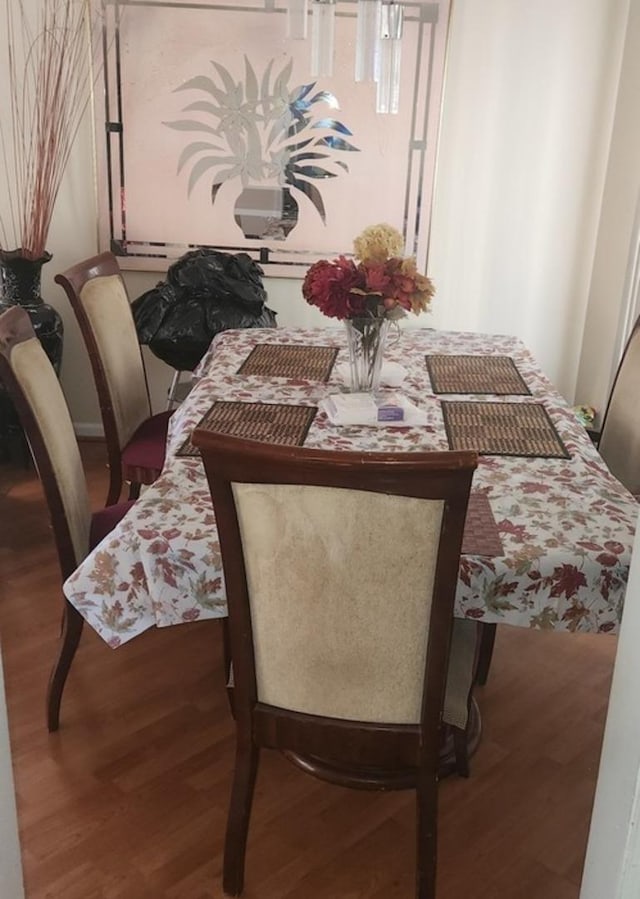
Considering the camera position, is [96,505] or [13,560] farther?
[96,505]

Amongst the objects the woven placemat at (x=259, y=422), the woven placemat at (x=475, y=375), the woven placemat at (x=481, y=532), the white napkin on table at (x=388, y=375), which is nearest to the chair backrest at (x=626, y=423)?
the woven placemat at (x=475, y=375)

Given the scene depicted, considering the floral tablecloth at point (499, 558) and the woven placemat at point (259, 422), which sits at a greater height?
the woven placemat at point (259, 422)

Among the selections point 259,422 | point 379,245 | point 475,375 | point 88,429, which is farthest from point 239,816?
point 88,429

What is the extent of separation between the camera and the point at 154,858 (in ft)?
6.22

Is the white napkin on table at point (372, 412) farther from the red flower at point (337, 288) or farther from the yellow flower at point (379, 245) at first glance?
the yellow flower at point (379, 245)

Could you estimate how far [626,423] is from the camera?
2676 millimetres

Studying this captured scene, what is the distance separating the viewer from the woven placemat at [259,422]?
213cm

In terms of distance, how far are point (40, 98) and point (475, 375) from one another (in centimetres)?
217

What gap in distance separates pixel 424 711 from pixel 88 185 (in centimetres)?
294

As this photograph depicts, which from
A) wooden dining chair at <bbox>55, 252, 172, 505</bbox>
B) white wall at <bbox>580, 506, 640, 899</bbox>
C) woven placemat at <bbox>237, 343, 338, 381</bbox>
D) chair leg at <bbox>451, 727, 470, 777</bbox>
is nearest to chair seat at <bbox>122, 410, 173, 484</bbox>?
wooden dining chair at <bbox>55, 252, 172, 505</bbox>

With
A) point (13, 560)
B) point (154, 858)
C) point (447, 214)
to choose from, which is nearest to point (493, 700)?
point (154, 858)

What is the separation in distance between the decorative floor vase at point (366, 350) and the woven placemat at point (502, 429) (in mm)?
209

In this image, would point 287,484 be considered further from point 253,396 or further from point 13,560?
point 13,560

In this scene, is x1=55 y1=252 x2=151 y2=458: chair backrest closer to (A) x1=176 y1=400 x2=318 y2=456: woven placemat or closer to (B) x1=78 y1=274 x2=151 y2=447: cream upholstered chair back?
(B) x1=78 y1=274 x2=151 y2=447: cream upholstered chair back
